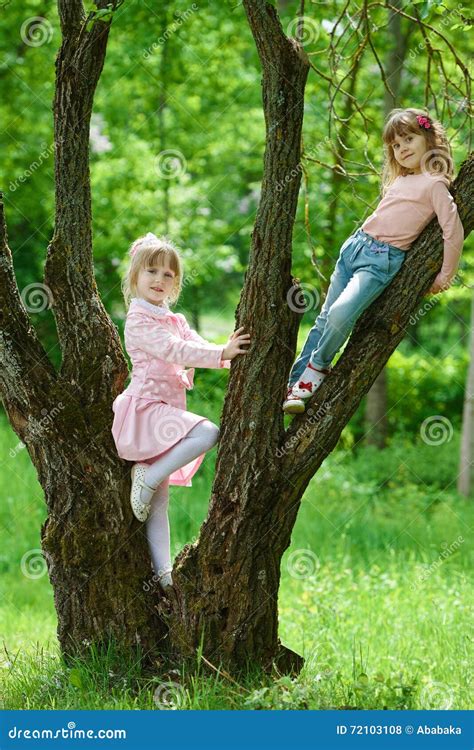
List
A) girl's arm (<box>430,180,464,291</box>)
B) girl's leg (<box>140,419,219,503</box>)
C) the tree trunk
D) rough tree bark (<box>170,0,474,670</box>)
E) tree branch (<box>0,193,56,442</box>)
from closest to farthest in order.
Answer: girl's arm (<box>430,180,464,291</box>) < rough tree bark (<box>170,0,474,670</box>) < girl's leg (<box>140,419,219,503</box>) < tree branch (<box>0,193,56,442</box>) < the tree trunk

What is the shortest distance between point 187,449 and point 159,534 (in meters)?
0.46

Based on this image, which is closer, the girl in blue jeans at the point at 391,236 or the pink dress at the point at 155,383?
the girl in blue jeans at the point at 391,236

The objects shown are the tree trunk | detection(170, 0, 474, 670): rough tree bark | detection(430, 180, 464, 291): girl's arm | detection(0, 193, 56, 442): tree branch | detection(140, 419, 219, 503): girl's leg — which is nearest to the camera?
detection(430, 180, 464, 291): girl's arm

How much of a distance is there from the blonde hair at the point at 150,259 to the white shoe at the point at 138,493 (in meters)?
0.68

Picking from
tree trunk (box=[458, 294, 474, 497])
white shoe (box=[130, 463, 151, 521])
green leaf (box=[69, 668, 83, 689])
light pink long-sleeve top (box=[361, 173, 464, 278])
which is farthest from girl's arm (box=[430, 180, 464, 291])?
tree trunk (box=[458, 294, 474, 497])

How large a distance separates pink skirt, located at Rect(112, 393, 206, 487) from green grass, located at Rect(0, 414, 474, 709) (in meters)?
0.80

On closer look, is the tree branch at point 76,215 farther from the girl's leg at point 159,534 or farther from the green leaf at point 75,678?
the green leaf at point 75,678

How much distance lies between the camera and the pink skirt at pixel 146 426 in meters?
3.44

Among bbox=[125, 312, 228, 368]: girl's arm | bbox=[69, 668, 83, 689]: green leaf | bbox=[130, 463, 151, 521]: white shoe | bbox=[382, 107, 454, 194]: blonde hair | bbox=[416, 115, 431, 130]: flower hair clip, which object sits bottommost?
bbox=[69, 668, 83, 689]: green leaf

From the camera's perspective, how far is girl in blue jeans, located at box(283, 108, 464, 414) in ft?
10.8

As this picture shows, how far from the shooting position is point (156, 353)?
11.5ft

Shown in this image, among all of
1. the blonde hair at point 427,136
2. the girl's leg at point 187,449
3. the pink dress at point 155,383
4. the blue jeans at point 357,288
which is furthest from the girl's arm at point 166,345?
the blonde hair at point 427,136

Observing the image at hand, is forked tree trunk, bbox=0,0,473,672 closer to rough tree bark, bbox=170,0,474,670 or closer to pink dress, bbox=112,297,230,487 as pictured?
rough tree bark, bbox=170,0,474,670

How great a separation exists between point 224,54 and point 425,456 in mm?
5024
